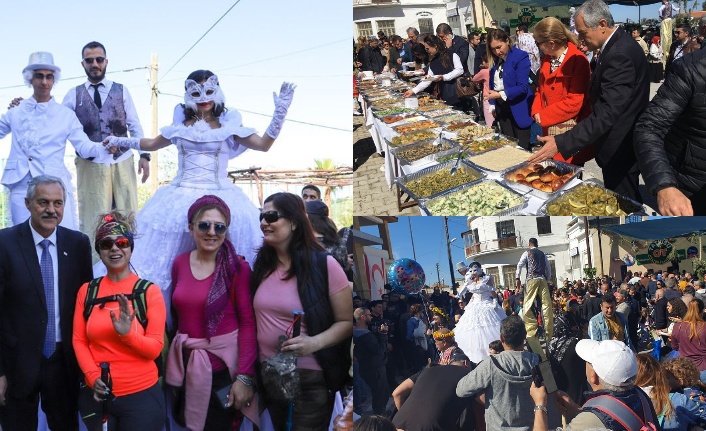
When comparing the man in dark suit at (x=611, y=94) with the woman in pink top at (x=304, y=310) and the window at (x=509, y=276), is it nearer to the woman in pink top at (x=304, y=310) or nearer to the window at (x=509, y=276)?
the window at (x=509, y=276)

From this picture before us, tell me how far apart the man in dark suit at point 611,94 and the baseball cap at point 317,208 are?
4.13ft

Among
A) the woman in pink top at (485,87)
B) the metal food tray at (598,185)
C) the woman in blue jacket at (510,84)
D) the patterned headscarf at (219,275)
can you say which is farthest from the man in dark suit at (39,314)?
the woman in pink top at (485,87)

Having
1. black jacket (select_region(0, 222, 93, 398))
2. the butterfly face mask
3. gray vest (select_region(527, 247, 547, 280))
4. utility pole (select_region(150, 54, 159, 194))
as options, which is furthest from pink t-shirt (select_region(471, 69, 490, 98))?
black jacket (select_region(0, 222, 93, 398))

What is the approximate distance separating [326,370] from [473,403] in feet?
2.48

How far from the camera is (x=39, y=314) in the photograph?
3.21 m

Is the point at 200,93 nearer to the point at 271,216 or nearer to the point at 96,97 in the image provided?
the point at 96,97

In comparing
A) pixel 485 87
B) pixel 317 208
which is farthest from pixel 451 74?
pixel 317 208

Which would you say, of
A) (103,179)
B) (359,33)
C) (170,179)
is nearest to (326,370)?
(170,179)

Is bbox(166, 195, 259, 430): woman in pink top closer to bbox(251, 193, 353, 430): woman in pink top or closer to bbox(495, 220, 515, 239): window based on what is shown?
bbox(251, 193, 353, 430): woman in pink top

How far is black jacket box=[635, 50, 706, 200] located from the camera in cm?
303

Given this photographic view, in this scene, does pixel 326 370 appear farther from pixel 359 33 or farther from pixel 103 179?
pixel 359 33

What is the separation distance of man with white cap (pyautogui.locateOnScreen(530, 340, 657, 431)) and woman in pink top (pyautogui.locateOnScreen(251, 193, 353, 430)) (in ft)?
3.18

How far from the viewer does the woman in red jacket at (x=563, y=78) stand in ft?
14.6

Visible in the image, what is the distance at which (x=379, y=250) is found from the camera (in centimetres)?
309
